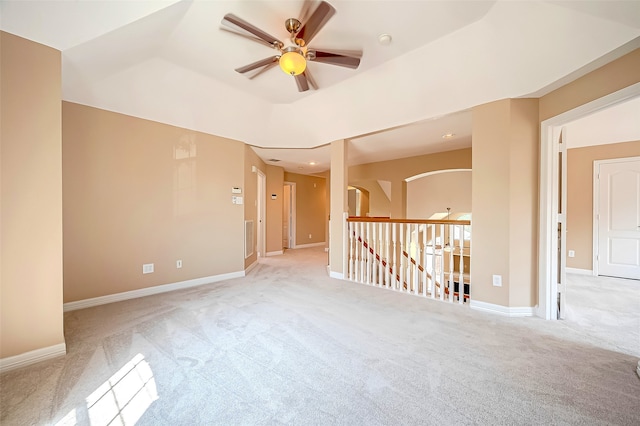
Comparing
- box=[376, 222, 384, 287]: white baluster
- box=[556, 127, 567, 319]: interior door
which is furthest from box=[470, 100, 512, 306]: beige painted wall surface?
box=[376, 222, 384, 287]: white baluster

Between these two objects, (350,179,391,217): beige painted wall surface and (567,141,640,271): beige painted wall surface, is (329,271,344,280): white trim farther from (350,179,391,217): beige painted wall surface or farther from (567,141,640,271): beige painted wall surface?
(567,141,640,271): beige painted wall surface

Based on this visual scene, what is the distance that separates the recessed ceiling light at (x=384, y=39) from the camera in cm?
232

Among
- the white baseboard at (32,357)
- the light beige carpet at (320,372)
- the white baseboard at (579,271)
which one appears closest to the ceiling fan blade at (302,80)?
the light beige carpet at (320,372)

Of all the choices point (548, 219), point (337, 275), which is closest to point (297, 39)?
point (548, 219)

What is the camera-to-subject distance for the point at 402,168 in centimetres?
604

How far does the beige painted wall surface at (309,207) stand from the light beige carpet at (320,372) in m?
Result: 5.34

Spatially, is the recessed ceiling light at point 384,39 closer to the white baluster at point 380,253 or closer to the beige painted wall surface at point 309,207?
the white baluster at point 380,253

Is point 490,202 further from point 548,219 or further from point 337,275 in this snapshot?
point 337,275

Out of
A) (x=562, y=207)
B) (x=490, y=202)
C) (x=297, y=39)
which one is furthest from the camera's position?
(x=490, y=202)

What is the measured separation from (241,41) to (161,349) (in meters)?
2.81

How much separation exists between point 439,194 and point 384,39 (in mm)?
6159

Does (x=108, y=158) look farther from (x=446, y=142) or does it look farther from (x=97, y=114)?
(x=446, y=142)

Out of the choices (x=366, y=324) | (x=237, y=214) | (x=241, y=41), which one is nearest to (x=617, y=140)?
(x=366, y=324)

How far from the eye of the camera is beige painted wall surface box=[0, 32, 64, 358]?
1731 millimetres
